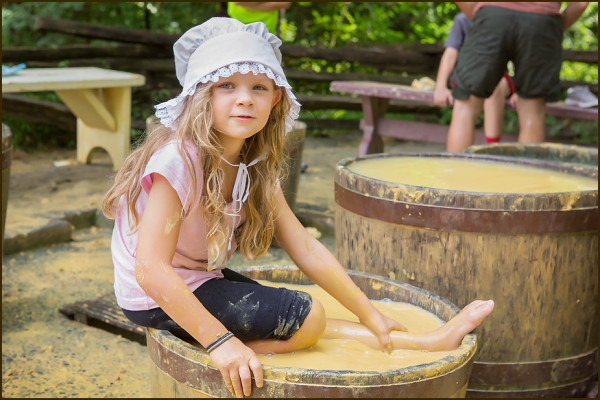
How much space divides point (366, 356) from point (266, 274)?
471 millimetres

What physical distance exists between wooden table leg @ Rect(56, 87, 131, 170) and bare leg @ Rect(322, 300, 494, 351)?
4.38m

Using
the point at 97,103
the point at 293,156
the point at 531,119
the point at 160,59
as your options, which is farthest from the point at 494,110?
the point at 160,59

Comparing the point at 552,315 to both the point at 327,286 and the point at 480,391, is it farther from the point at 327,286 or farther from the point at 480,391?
the point at 327,286

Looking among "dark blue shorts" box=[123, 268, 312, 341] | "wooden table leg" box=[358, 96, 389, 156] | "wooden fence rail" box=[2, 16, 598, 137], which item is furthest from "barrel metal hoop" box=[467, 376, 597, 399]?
"wooden fence rail" box=[2, 16, 598, 137]

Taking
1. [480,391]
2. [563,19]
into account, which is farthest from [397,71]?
[480,391]

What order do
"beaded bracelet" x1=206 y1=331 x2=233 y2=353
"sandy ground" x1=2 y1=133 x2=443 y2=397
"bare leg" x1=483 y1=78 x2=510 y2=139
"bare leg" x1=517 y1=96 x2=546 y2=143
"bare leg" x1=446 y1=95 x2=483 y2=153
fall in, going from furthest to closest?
"bare leg" x1=483 y1=78 x2=510 y2=139, "bare leg" x1=517 y1=96 x2=546 y2=143, "bare leg" x1=446 y1=95 x2=483 y2=153, "sandy ground" x1=2 y1=133 x2=443 y2=397, "beaded bracelet" x1=206 y1=331 x2=233 y2=353

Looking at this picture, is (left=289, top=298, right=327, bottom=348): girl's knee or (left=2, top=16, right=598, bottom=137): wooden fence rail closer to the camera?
(left=289, top=298, right=327, bottom=348): girl's knee

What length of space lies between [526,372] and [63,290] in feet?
7.43

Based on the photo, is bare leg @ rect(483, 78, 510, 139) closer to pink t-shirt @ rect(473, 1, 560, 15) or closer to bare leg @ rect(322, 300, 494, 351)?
pink t-shirt @ rect(473, 1, 560, 15)

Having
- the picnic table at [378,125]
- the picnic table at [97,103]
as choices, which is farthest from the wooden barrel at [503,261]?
the picnic table at [97,103]

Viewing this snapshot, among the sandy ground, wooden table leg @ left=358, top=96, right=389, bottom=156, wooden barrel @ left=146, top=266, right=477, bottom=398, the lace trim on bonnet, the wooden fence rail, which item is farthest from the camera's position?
the wooden fence rail

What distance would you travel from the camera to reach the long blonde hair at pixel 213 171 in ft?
5.89

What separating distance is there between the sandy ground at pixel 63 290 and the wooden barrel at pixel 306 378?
2.01 feet

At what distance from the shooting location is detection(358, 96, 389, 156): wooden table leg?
6148 millimetres
